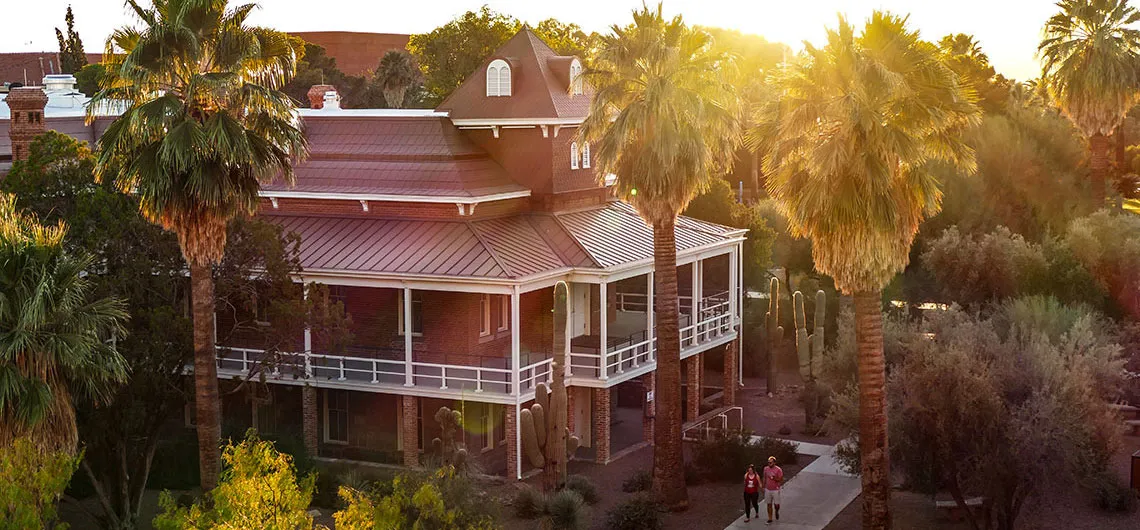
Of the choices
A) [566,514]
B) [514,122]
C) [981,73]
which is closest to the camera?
[566,514]

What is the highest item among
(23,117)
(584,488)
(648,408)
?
(23,117)

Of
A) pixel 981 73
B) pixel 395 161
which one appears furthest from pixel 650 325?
pixel 981 73

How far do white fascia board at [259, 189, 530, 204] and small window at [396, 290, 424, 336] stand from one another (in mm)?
2458

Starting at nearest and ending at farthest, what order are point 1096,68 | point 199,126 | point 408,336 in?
1. point 199,126
2. point 408,336
3. point 1096,68

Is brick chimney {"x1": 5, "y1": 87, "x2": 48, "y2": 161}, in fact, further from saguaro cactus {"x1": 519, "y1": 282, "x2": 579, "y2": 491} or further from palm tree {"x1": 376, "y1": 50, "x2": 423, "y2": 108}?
palm tree {"x1": 376, "y1": 50, "x2": 423, "y2": 108}

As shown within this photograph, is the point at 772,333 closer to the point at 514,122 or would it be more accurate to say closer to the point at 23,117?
the point at 514,122

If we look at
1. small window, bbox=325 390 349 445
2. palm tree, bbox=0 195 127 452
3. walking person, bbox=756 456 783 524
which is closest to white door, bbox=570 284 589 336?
small window, bbox=325 390 349 445

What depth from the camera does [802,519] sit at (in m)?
29.6

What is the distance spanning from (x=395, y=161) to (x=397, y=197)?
190 cm

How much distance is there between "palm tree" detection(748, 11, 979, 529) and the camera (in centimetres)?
2545

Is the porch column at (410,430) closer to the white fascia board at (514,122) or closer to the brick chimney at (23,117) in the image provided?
the white fascia board at (514,122)

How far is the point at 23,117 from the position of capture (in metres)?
40.6

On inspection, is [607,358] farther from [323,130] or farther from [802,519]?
[323,130]

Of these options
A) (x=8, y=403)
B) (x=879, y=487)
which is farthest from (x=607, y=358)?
(x=8, y=403)
